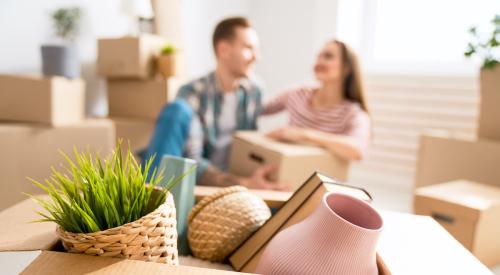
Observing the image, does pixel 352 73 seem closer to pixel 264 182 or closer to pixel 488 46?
pixel 488 46

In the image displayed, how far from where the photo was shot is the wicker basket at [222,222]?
77 centimetres

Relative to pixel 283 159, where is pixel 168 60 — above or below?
above

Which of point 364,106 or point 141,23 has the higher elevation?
point 141,23

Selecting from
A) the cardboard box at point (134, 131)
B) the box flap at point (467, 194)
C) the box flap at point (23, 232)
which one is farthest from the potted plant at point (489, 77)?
the box flap at point (23, 232)

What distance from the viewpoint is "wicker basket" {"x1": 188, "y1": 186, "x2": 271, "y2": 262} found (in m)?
0.77

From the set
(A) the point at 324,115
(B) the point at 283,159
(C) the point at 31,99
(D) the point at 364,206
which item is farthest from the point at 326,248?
(C) the point at 31,99

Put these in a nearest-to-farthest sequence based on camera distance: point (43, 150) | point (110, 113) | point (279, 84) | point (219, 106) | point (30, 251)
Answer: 1. point (30, 251)
2. point (43, 150)
3. point (219, 106)
4. point (110, 113)
5. point (279, 84)

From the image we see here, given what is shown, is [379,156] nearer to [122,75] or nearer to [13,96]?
[122,75]

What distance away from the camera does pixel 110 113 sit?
2367 mm

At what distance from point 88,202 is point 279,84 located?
264 cm

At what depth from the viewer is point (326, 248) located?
1.79 feet

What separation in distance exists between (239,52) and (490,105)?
106 centimetres

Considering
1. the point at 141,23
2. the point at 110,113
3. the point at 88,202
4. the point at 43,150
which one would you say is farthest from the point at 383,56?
the point at 88,202

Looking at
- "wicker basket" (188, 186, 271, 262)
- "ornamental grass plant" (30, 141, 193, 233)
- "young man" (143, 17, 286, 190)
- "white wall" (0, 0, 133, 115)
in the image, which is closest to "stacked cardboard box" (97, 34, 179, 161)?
"white wall" (0, 0, 133, 115)
